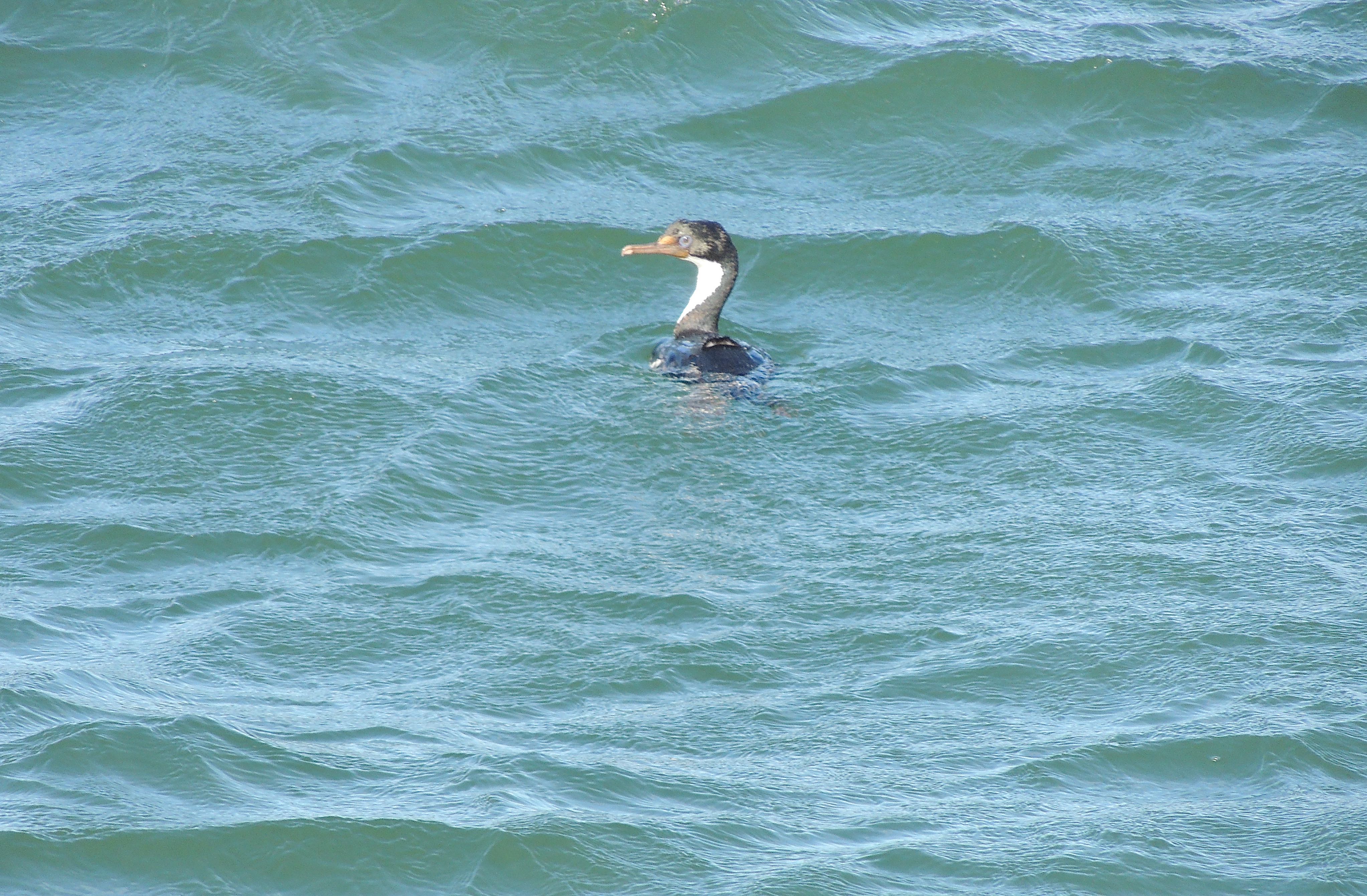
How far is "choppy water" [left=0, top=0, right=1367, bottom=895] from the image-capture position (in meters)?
4.37

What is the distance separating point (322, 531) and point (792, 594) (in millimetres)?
1817

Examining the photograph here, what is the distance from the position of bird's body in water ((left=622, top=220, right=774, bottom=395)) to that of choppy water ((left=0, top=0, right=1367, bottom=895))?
0.20m

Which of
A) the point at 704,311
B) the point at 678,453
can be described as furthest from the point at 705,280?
the point at 678,453

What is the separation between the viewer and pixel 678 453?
265 inches

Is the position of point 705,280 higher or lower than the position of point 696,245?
lower

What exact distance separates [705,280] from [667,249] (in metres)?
0.26

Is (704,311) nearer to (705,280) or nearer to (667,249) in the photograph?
(705,280)

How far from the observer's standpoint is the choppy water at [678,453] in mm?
4367

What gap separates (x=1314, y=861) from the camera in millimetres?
4281

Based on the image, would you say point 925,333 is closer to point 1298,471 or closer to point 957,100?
point 1298,471

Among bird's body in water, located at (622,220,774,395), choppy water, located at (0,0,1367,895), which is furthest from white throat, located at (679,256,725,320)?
choppy water, located at (0,0,1367,895)

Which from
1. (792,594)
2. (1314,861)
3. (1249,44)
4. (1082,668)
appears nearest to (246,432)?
(792,594)

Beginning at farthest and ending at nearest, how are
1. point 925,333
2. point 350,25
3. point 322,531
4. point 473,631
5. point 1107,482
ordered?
point 350,25 < point 925,333 < point 1107,482 < point 322,531 < point 473,631

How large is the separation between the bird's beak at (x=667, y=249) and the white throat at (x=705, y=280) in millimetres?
47
